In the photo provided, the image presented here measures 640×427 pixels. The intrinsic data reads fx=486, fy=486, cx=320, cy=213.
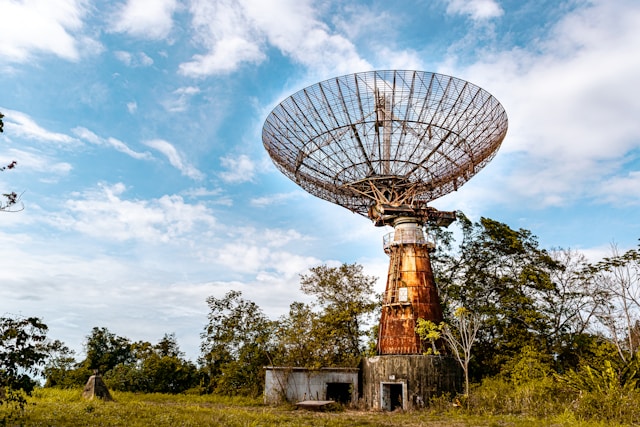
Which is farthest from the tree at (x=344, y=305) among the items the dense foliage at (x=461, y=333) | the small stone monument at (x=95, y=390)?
the small stone monument at (x=95, y=390)

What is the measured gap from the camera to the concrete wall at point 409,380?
81.9ft

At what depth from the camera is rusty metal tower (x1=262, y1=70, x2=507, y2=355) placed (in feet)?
83.3

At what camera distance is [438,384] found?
990 inches

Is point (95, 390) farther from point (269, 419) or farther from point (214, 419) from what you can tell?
point (269, 419)

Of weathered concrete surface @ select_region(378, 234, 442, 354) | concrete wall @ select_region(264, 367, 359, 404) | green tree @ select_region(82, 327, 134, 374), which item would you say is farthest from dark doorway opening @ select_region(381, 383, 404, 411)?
green tree @ select_region(82, 327, 134, 374)

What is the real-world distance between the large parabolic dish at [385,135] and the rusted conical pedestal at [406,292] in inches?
82.5

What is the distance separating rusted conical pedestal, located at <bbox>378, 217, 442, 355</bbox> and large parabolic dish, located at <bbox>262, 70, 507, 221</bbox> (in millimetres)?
2097

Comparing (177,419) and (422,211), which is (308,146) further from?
(177,419)

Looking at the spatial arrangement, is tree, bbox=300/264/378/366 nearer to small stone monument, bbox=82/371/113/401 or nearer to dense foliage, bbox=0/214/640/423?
dense foliage, bbox=0/214/640/423

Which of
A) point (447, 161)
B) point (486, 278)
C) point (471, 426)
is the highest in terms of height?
point (447, 161)

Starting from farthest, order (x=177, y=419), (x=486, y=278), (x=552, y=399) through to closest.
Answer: (x=486, y=278) → (x=552, y=399) → (x=177, y=419)

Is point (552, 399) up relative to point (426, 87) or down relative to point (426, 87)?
down

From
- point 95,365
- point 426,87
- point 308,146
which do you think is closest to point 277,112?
point 308,146

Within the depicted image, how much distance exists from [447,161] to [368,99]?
628 centimetres
